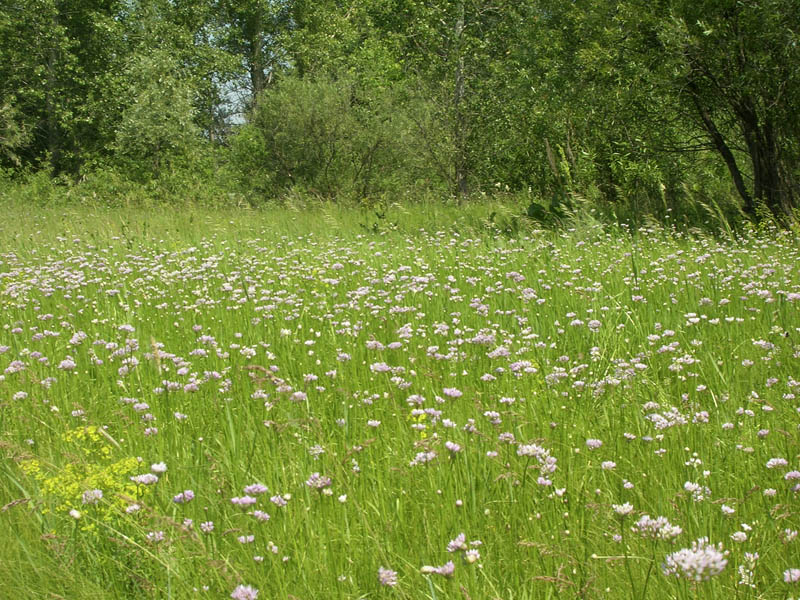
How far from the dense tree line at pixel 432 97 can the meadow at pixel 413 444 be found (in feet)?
15.0

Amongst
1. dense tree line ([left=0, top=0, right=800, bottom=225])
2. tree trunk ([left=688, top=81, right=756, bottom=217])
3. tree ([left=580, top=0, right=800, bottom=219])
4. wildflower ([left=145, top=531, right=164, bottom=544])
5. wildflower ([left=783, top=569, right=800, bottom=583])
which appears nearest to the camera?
wildflower ([left=783, top=569, right=800, bottom=583])

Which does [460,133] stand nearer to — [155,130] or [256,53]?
[155,130]

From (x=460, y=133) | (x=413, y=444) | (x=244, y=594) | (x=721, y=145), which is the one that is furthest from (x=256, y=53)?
(x=244, y=594)

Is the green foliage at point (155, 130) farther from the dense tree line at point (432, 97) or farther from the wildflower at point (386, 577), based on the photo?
the wildflower at point (386, 577)

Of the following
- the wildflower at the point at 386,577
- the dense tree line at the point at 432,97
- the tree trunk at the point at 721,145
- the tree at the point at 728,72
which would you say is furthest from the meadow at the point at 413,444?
the tree trunk at the point at 721,145

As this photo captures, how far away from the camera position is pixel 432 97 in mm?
19062

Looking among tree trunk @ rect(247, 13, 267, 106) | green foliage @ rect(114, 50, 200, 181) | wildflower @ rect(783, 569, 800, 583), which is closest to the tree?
wildflower @ rect(783, 569, 800, 583)

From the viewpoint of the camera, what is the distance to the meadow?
205cm

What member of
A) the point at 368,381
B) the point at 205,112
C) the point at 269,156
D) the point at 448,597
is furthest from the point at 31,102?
the point at 448,597

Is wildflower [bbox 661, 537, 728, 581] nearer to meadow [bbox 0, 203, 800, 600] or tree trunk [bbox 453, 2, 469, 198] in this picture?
meadow [bbox 0, 203, 800, 600]

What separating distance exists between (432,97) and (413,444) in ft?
57.9

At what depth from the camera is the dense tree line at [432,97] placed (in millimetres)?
10023

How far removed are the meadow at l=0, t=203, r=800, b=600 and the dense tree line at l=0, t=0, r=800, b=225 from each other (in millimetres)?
4573

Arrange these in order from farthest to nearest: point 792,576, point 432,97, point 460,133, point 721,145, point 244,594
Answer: point 432,97 < point 460,133 < point 721,145 < point 244,594 < point 792,576
